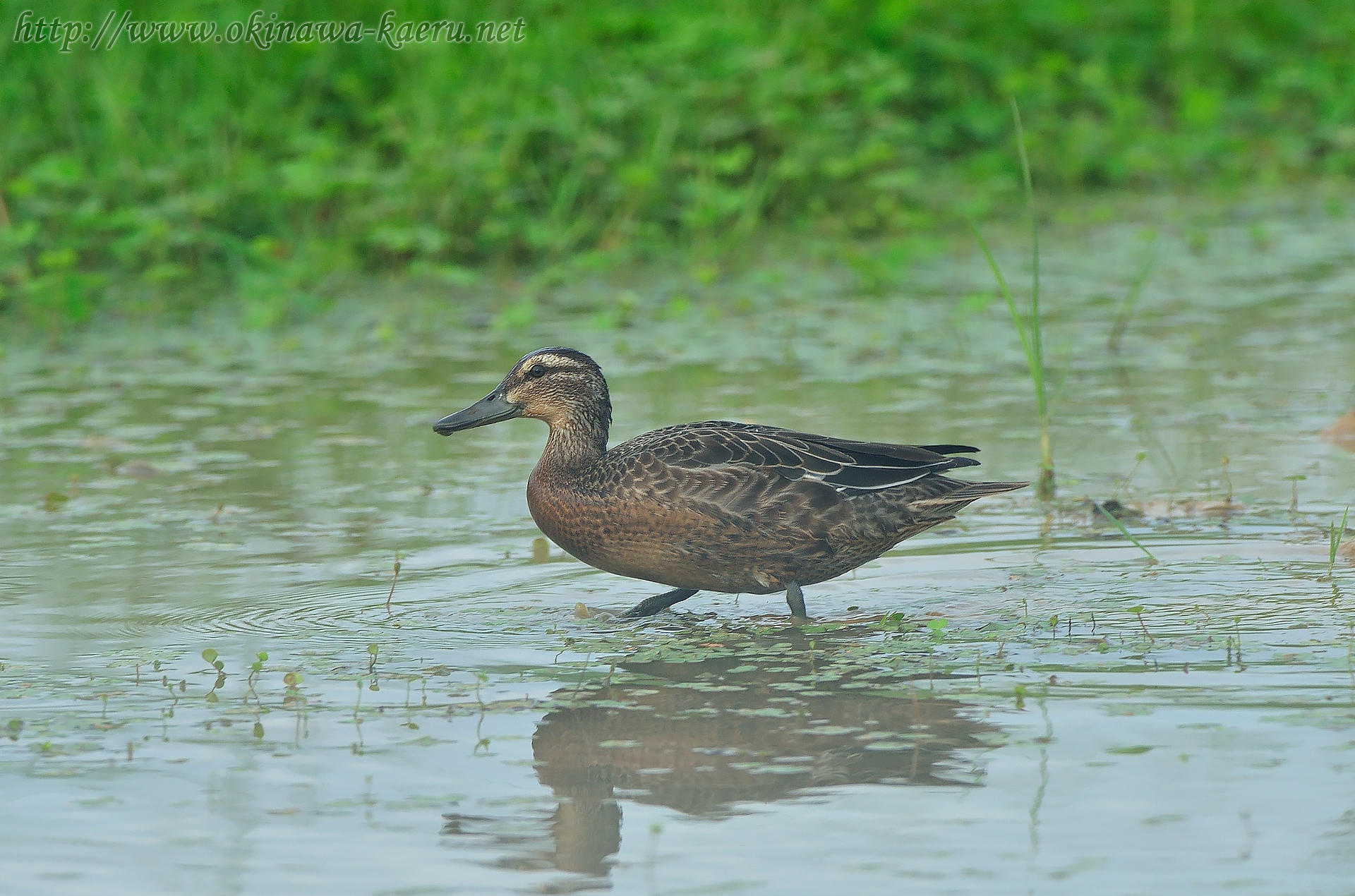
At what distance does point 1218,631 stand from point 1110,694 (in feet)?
2.13

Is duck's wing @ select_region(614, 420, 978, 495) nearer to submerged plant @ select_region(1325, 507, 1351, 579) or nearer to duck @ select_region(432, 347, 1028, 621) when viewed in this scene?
duck @ select_region(432, 347, 1028, 621)

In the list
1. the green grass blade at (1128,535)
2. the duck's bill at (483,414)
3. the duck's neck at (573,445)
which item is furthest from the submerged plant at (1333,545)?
the duck's bill at (483,414)

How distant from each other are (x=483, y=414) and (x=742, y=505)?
48.1 inches

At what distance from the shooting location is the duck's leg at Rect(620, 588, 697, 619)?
5879mm

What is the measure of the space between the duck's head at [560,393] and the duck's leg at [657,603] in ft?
2.21

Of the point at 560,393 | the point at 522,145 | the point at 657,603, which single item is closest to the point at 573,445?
the point at 560,393

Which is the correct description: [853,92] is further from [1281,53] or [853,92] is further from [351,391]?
[351,391]

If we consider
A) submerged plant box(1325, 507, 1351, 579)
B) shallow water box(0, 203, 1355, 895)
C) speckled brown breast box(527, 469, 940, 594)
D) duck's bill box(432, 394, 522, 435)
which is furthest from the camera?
duck's bill box(432, 394, 522, 435)

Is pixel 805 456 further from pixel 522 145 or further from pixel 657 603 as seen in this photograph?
pixel 522 145

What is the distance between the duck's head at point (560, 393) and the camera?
6477 mm

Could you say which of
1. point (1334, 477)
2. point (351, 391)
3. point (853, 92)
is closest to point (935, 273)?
point (853, 92)

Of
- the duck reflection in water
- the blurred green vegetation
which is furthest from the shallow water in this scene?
the blurred green vegetation

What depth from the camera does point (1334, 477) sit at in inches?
281

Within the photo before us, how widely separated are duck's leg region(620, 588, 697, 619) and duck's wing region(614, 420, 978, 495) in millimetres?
427
